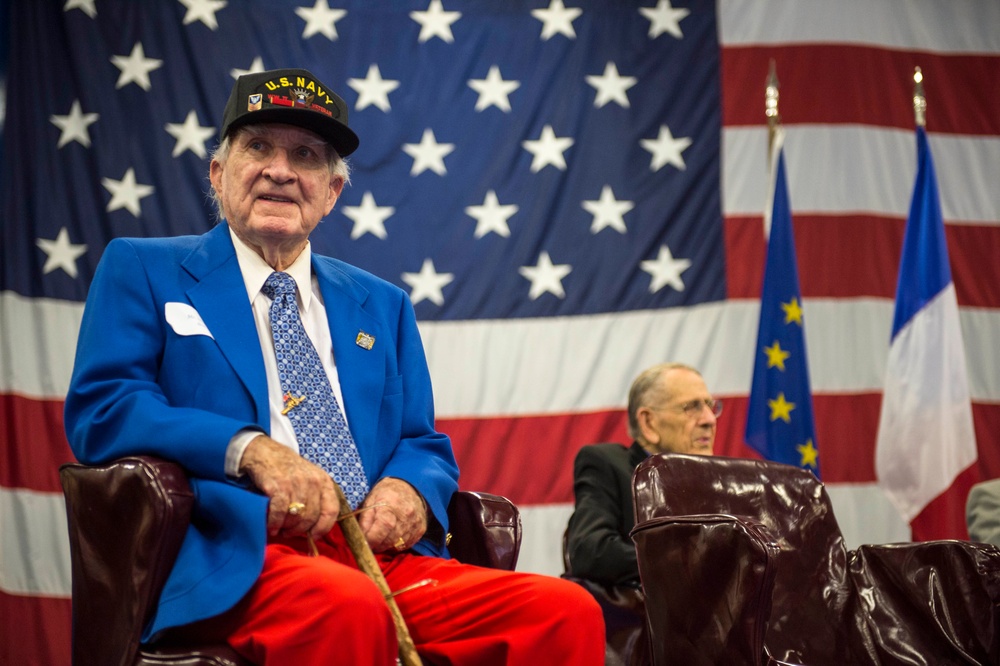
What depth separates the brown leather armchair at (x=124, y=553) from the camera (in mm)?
1601

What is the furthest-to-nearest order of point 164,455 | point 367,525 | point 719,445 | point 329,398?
point 719,445, point 329,398, point 367,525, point 164,455

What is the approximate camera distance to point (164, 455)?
170 cm

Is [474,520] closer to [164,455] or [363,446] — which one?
[363,446]

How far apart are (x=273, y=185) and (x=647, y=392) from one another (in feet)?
5.26

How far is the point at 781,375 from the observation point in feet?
12.5

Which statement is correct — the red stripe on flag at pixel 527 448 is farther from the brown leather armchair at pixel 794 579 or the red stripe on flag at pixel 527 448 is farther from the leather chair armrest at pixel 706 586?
the leather chair armrest at pixel 706 586

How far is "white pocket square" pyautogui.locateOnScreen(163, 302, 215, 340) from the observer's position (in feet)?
6.10

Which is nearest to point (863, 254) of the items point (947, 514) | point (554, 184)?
point (947, 514)

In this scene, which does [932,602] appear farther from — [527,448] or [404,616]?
[527,448]

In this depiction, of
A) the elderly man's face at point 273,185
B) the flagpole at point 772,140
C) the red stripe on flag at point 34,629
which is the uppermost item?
the flagpole at point 772,140

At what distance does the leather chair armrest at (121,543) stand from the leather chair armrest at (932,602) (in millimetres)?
1658

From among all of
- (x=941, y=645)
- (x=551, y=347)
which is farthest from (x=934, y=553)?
(x=551, y=347)

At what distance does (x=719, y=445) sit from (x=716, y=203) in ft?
3.48

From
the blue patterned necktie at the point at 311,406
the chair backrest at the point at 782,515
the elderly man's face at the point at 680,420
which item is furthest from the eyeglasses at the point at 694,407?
the blue patterned necktie at the point at 311,406
